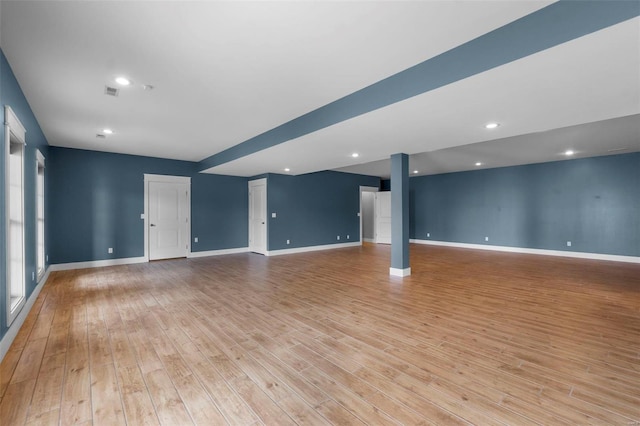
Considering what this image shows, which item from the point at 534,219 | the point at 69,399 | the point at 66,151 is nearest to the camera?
the point at 69,399

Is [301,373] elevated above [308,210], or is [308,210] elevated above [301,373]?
[308,210]

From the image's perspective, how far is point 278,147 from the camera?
15.6 feet

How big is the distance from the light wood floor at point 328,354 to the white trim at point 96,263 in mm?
1632

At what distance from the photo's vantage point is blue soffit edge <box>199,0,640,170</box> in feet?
5.81

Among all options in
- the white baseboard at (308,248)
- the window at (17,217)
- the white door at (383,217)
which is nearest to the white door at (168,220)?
the white baseboard at (308,248)

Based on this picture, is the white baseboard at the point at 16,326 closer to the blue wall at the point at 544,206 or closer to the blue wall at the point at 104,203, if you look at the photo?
the blue wall at the point at 104,203

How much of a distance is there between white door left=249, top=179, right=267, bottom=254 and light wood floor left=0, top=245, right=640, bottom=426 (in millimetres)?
3405

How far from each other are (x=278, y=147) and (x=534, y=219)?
24.9 feet

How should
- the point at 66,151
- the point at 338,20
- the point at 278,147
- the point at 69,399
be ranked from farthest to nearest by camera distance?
1. the point at 66,151
2. the point at 278,147
3. the point at 338,20
4. the point at 69,399

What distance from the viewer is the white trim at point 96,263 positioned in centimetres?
593

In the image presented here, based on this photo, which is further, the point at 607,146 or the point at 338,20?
the point at 607,146

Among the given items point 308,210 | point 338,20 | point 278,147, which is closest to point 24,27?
point 338,20

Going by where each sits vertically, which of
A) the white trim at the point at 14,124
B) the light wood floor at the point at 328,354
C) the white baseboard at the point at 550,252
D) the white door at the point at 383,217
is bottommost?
the light wood floor at the point at 328,354

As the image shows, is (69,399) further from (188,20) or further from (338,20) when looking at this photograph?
(338,20)
